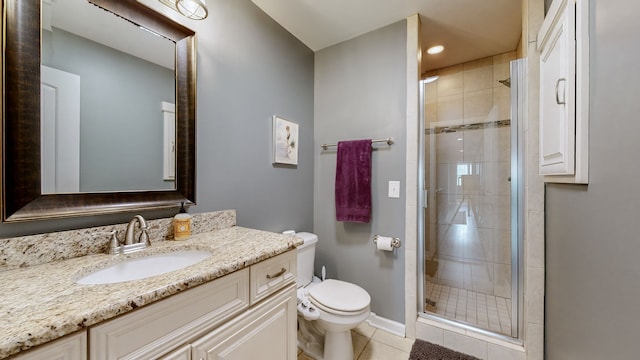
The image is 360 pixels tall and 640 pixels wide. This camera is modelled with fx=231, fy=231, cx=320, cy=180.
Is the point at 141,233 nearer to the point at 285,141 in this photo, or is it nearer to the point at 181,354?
the point at 181,354

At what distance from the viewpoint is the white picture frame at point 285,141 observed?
175 cm

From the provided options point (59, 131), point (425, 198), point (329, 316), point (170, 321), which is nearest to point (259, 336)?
point (170, 321)

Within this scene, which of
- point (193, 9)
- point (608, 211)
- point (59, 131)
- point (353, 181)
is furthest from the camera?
point (353, 181)

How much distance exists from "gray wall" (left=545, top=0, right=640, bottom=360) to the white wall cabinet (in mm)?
29

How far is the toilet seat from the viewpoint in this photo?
1.36 meters

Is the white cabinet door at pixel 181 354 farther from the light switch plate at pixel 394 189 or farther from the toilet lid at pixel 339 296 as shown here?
the light switch plate at pixel 394 189

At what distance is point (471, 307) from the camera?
1830 mm

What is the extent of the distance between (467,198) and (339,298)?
55.1 inches

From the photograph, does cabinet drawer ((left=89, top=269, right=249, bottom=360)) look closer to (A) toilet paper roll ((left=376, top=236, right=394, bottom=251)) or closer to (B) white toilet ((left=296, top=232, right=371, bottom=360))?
(B) white toilet ((left=296, top=232, right=371, bottom=360))

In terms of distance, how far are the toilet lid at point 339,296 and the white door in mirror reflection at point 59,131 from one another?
4.26 ft

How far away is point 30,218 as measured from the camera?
774 millimetres

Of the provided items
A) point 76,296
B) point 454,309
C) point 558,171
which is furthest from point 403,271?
point 76,296

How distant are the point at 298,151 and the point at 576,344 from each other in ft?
6.11

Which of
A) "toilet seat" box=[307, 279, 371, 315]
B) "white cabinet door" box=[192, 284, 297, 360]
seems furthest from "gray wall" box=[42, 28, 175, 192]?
"toilet seat" box=[307, 279, 371, 315]
